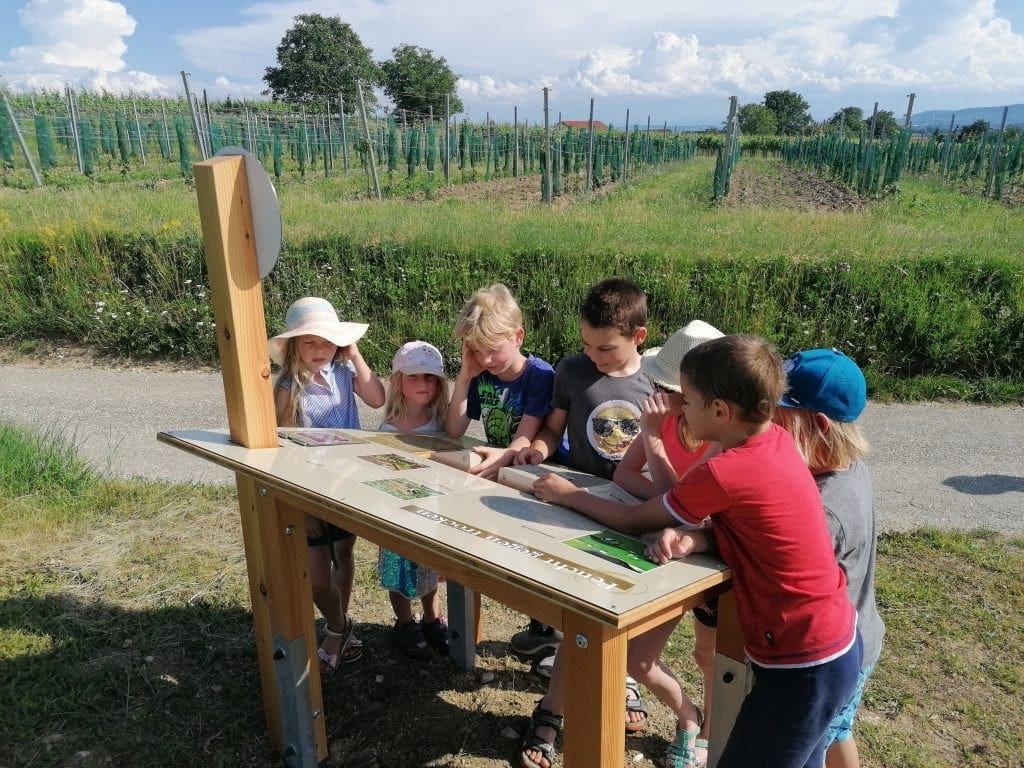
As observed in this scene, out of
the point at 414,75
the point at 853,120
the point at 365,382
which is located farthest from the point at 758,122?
the point at 365,382

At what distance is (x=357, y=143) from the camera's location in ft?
79.0

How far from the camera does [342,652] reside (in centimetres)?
299

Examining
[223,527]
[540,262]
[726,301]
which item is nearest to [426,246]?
[540,262]

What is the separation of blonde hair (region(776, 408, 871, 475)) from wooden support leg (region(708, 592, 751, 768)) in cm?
38

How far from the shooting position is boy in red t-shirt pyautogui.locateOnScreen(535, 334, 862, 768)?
1543mm

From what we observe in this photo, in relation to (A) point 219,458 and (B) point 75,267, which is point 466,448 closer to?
(A) point 219,458

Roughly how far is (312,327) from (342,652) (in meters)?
→ 1.29

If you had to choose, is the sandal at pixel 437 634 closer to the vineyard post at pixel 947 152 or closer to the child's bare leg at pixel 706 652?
the child's bare leg at pixel 706 652

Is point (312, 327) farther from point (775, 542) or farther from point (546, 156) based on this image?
point (546, 156)

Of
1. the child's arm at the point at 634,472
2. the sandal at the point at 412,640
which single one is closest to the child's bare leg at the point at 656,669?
the child's arm at the point at 634,472

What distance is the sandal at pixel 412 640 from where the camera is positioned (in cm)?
304

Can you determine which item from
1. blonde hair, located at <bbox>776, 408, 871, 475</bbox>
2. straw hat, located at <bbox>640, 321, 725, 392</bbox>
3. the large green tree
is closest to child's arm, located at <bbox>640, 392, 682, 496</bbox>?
straw hat, located at <bbox>640, 321, 725, 392</bbox>

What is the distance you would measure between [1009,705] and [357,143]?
24015 millimetres

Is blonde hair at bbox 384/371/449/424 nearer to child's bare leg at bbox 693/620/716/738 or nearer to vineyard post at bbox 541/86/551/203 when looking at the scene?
child's bare leg at bbox 693/620/716/738
